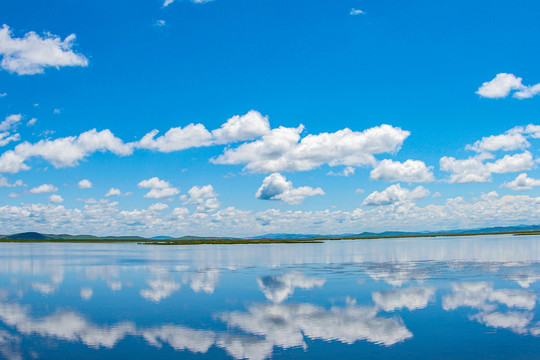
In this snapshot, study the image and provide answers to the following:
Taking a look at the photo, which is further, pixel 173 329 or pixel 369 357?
pixel 173 329

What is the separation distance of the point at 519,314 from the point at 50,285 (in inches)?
1518

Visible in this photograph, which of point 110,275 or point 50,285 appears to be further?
point 110,275

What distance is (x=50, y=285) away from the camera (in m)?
41.7

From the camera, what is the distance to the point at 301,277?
45656 mm

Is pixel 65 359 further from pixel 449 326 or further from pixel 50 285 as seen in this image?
pixel 50 285

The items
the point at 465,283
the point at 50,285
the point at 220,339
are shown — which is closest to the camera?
the point at 220,339

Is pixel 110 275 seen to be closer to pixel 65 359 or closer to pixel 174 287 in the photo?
pixel 174 287

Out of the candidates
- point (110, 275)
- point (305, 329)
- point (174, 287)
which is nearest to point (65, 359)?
point (305, 329)

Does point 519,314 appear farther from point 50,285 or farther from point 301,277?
point 50,285

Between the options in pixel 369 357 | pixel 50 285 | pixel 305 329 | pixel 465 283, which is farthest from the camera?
pixel 50 285

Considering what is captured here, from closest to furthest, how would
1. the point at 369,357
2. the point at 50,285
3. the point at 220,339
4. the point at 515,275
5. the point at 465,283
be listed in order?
the point at 369,357 → the point at 220,339 → the point at 465,283 → the point at 50,285 → the point at 515,275

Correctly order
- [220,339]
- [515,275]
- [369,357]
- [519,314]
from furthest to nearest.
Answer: [515,275] → [519,314] → [220,339] → [369,357]

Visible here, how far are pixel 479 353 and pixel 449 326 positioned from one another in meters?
4.91

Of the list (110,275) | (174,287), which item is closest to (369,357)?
(174,287)
